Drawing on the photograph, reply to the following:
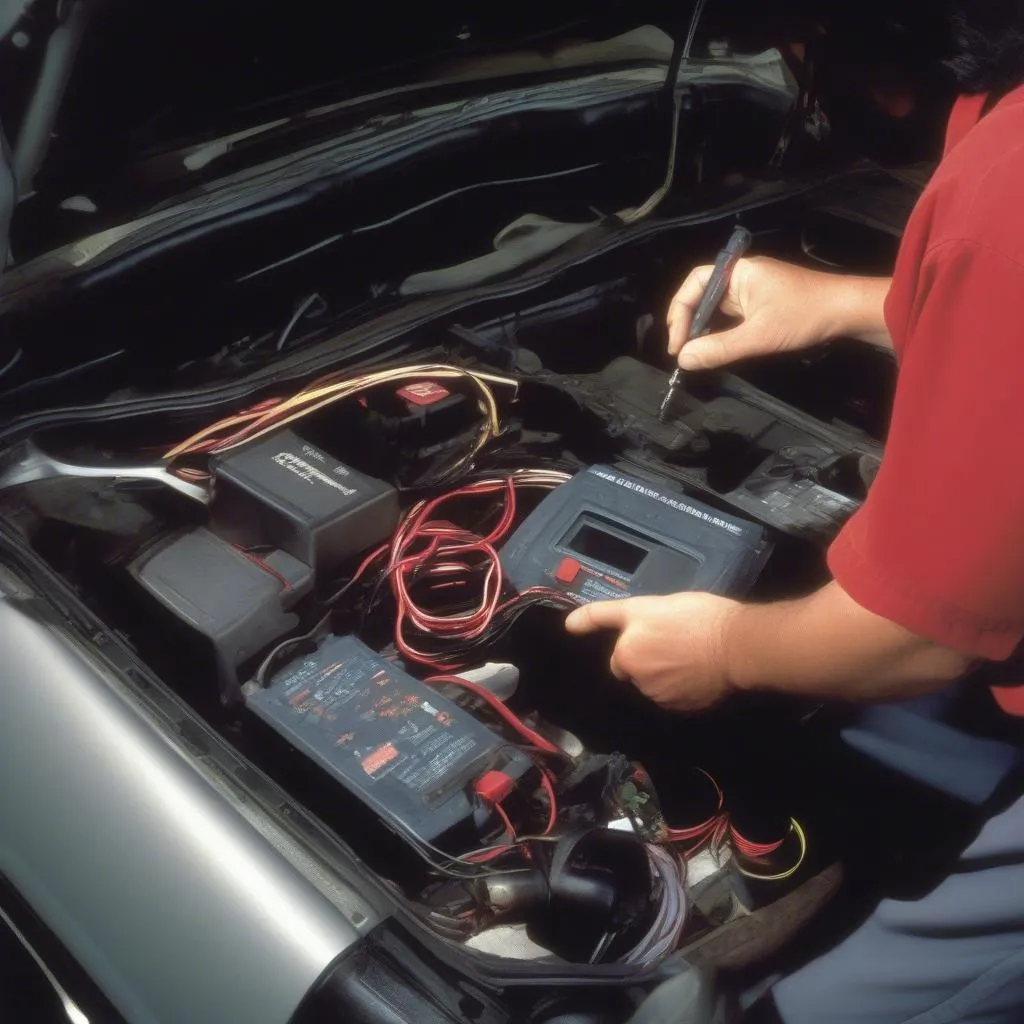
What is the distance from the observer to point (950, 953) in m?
1.02

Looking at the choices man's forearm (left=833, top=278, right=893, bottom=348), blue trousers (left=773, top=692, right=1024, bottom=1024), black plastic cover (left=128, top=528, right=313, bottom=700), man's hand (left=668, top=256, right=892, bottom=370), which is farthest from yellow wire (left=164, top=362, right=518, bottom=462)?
blue trousers (left=773, top=692, right=1024, bottom=1024)

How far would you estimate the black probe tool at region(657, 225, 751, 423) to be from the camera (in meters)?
1.44

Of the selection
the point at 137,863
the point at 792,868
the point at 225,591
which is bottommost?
the point at 792,868

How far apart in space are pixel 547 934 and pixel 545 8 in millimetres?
1444

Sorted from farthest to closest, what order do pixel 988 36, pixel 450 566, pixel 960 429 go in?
1. pixel 450 566
2. pixel 988 36
3. pixel 960 429

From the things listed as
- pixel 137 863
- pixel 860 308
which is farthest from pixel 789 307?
pixel 137 863

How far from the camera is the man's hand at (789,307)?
1.46 metres

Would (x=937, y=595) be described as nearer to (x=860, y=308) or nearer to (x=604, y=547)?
(x=604, y=547)

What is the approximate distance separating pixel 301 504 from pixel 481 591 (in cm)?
28

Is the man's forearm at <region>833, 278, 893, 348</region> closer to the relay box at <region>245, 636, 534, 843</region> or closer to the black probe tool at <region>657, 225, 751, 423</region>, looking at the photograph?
the black probe tool at <region>657, 225, 751, 423</region>

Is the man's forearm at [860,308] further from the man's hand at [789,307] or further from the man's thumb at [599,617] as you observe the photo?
the man's thumb at [599,617]

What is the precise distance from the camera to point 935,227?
76 cm

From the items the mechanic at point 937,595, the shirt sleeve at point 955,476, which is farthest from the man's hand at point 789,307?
the shirt sleeve at point 955,476

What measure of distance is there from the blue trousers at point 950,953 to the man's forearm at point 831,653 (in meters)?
0.22
